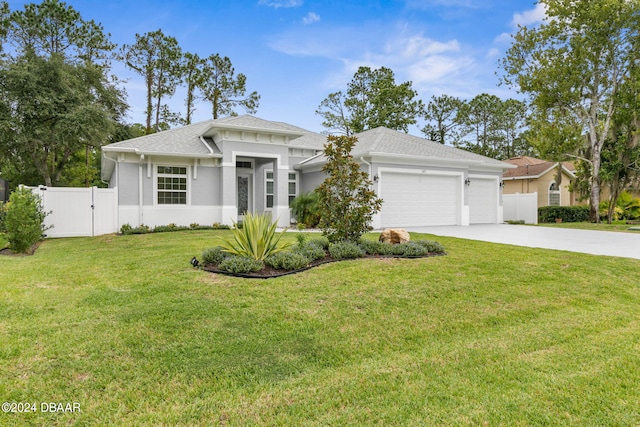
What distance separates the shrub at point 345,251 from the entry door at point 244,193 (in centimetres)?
1082

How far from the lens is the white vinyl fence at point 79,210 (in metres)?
12.8

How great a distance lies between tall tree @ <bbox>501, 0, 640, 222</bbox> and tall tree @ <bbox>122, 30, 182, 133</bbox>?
71.9 ft

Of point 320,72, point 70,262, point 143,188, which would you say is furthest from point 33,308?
point 320,72

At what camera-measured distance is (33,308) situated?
4742 mm

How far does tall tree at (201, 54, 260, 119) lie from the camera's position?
29547 mm

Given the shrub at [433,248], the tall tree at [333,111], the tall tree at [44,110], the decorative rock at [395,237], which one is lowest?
the shrub at [433,248]

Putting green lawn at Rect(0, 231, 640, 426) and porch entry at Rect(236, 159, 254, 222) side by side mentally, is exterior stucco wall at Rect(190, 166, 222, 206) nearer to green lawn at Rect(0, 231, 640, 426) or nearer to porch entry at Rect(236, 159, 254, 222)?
porch entry at Rect(236, 159, 254, 222)

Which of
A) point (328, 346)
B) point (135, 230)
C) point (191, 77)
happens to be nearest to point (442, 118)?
point (191, 77)

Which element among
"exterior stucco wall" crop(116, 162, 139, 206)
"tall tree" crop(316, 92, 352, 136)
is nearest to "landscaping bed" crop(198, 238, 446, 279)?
"exterior stucco wall" crop(116, 162, 139, 206)

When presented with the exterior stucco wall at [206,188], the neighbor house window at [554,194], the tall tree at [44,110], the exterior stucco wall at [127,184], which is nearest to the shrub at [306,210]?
the exterior stucco wall at [206,188]

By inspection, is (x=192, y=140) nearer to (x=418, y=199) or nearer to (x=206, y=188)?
(x=206, y=188)

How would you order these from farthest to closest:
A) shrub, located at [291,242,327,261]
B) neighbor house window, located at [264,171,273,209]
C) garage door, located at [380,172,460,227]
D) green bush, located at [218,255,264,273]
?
neighbor house window, located at [264,171,273,209]
garage door, located at [380,172,460,227]
shrub, located at [291,242,327,261]
green bush, located at [218,255,264,273]

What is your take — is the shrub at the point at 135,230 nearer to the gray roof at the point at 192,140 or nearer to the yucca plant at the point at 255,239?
the gray roof at the point at 192,140

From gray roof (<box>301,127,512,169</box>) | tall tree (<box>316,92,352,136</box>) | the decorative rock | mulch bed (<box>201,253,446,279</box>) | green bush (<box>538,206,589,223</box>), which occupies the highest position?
tall tree (<box>316,92,352,136</box>)
